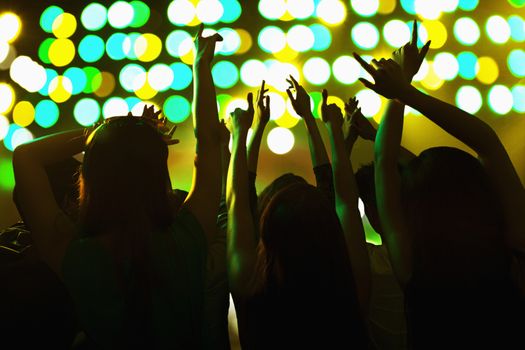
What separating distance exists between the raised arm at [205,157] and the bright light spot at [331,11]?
82 cm

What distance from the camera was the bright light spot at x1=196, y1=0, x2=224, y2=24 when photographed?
1661 millimetres

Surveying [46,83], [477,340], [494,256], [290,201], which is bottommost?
[477,340]

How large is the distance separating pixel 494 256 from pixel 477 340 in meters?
0.13

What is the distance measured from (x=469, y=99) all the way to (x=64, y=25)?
53.5 inches

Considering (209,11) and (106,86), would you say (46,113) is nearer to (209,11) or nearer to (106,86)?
(106,86)

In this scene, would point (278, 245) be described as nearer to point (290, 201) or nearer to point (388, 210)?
point (290, 201)

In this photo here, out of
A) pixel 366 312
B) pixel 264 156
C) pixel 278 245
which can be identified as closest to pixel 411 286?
pixel 366 312

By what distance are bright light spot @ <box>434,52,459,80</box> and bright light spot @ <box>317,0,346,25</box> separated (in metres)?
0.34

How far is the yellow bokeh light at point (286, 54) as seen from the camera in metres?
1.62

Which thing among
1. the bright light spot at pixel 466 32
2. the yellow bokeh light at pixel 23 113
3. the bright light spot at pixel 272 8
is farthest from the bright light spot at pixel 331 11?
the yellow bokeh light at pixel 23 113

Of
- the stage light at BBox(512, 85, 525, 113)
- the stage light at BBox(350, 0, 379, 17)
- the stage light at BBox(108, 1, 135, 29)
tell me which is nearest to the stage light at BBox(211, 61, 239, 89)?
the stage light at BBox(108, 1, 135, 29)

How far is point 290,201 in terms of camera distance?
0.77 metres

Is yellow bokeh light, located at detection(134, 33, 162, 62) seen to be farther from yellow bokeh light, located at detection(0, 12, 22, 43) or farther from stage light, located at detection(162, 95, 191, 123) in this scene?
yellow bokeh light, located at detection(0, 12, 22, 43)

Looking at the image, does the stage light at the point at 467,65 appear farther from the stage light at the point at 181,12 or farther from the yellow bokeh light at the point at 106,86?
the yellow bokeh light at the point at 106,86
